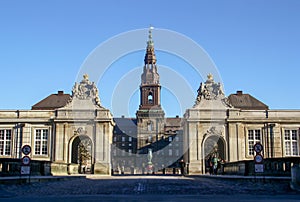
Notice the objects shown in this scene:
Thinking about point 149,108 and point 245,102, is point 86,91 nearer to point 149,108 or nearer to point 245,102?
point 245,102

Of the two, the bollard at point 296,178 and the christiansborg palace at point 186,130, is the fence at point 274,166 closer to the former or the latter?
the bollard at point 296,178

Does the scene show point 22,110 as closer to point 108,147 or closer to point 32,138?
point 32,138

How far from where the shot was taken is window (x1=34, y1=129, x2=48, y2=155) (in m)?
45.4

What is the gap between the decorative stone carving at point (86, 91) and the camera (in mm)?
46312

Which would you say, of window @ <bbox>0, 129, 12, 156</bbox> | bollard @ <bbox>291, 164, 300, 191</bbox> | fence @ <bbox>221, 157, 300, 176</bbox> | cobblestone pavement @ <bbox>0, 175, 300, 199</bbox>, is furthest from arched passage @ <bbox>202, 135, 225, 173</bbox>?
bollard @ <bbox>291, 164, 300, 191</bbox>

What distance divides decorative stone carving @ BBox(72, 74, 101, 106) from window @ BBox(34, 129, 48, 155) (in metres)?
4.96

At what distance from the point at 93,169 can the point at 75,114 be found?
612cm

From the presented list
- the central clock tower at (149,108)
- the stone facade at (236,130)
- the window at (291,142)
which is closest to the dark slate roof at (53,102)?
the stone facade at (236,130)

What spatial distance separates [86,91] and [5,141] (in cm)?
1001

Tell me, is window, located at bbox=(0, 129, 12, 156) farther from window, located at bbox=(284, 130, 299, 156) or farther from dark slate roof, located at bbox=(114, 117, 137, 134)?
dark slate roof, located at bbox=(114, 117, 137, 134)

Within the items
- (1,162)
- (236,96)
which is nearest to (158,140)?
(236,96)

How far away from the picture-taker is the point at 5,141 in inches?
1810

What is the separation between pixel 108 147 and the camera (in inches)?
1745

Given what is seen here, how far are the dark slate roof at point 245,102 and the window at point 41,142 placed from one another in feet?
75.4
